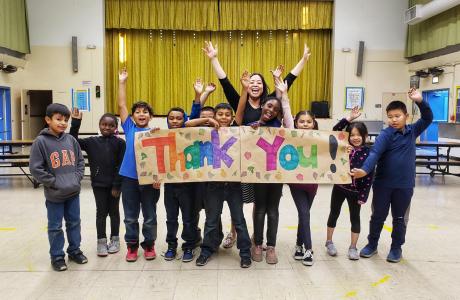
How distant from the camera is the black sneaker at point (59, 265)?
119 inches

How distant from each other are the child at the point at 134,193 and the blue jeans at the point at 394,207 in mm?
1885

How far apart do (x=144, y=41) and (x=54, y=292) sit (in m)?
10.8

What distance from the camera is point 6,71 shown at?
10.5 m

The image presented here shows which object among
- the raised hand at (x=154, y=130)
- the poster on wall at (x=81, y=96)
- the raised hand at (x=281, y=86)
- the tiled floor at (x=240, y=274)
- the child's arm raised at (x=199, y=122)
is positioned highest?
the poster on wall at (x=81, y=96)

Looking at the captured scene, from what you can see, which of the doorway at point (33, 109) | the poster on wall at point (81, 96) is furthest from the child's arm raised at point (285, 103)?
the doorway at point (33, 109)

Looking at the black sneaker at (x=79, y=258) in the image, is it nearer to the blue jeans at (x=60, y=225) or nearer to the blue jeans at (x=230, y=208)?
the blue jeans at (x=60, y=225)

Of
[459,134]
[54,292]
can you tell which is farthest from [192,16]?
[54,292]

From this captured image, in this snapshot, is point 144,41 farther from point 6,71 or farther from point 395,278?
point 395,278

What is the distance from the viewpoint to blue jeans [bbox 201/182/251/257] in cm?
312

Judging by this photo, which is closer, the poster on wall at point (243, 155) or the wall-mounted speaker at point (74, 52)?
the poster on wall at point (243, 155)

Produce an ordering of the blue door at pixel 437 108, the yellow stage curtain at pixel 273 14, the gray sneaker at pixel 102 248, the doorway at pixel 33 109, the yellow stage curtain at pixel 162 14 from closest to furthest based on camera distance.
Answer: the gray sneaker at pixel 102 248
the blue door at pixel 437 108
the doorway at pixel 33 109
the yellow stage curtain at pixel 162 14
the yellow stage curtain at pixel 273 14

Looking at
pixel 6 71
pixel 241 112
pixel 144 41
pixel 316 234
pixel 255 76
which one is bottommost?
pixel 316 234

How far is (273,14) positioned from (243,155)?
995cm

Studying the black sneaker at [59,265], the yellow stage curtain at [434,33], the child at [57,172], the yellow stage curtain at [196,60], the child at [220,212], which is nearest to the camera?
the child at [57,172]
